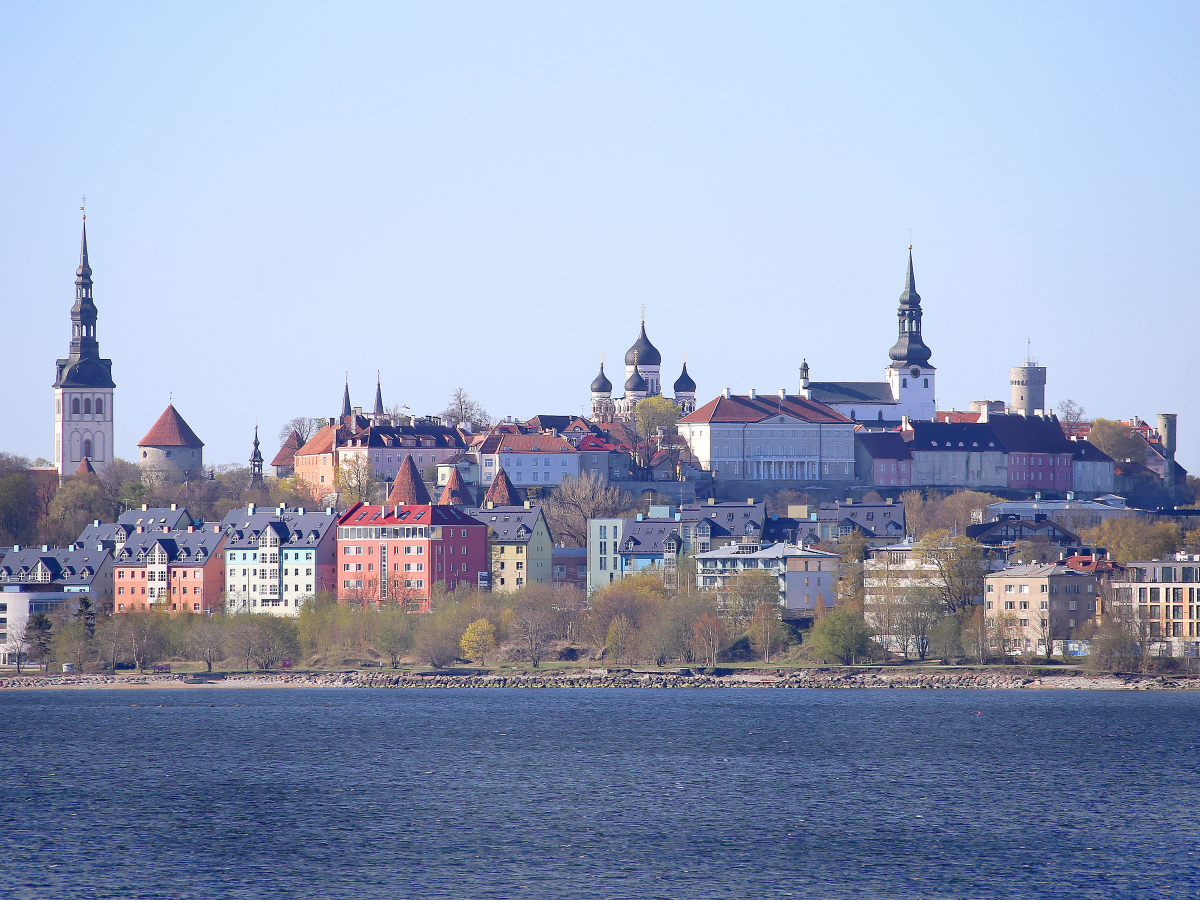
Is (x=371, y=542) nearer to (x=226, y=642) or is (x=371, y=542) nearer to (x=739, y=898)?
(x=226, y=642)

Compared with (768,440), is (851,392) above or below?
above

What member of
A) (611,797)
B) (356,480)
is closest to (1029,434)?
(356,480)

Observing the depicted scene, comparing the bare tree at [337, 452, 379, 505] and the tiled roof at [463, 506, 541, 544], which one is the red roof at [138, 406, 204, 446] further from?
the tiled roof at [463, 506, 541, 544]

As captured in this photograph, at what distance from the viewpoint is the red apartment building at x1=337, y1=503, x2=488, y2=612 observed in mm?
97625

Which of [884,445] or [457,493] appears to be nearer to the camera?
[457,493]

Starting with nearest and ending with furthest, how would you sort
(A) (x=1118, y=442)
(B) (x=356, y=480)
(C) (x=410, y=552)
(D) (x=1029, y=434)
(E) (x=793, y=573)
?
(E) (x=793, y=573) → (C) (x=410, y=552) → (B) (x=356, y=480) → (D) (x=1029, y=434) → (A) (x=1118, y=442)

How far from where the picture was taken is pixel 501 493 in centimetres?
11706

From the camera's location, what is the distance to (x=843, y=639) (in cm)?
7850

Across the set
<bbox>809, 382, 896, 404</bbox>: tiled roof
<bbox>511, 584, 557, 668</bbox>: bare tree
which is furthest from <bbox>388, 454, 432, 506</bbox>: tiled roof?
<bbox>809, 382, 896, 404</bbox>: tiled roof

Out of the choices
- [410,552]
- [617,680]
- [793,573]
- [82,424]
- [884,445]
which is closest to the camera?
[617,680]

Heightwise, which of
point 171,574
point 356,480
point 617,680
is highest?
point 356,480

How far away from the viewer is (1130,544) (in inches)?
3868

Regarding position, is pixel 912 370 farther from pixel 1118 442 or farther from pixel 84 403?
pixel 84 403

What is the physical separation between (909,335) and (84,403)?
66.2m
